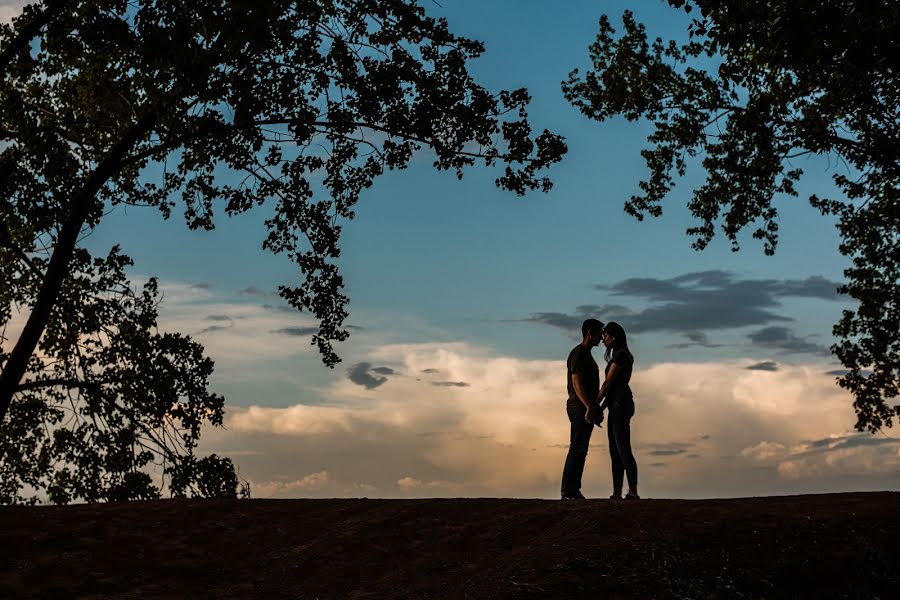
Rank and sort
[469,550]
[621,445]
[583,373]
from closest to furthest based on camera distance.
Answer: [469,550], [621,445], [583,373]

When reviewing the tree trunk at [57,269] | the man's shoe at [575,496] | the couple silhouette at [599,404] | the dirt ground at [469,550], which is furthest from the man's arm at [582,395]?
the tree trunk at [57,269]

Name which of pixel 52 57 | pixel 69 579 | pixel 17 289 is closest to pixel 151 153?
pixel 52 57

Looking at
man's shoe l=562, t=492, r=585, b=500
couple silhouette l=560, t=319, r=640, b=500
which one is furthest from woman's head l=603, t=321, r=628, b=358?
man's shoe l=562, t=492, r=585, b=500

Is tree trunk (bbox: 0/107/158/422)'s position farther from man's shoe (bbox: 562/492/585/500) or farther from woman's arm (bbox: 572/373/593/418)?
man's shoe (bbox: 562/492/585/500)

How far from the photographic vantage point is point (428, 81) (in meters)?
14.6

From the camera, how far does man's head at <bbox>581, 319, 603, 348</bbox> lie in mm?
11656

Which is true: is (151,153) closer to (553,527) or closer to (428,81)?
(428,81)

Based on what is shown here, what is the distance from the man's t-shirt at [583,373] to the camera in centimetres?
1166

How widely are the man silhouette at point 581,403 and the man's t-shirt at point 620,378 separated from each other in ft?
0.87

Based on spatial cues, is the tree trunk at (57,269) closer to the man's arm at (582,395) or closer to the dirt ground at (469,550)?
the dirt ground at (469,550)

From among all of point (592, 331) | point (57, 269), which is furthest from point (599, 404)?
point (57, 269)

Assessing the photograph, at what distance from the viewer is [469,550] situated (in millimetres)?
9125

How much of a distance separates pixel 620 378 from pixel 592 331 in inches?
27.4

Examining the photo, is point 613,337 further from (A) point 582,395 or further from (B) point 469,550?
(B) point 469,550
